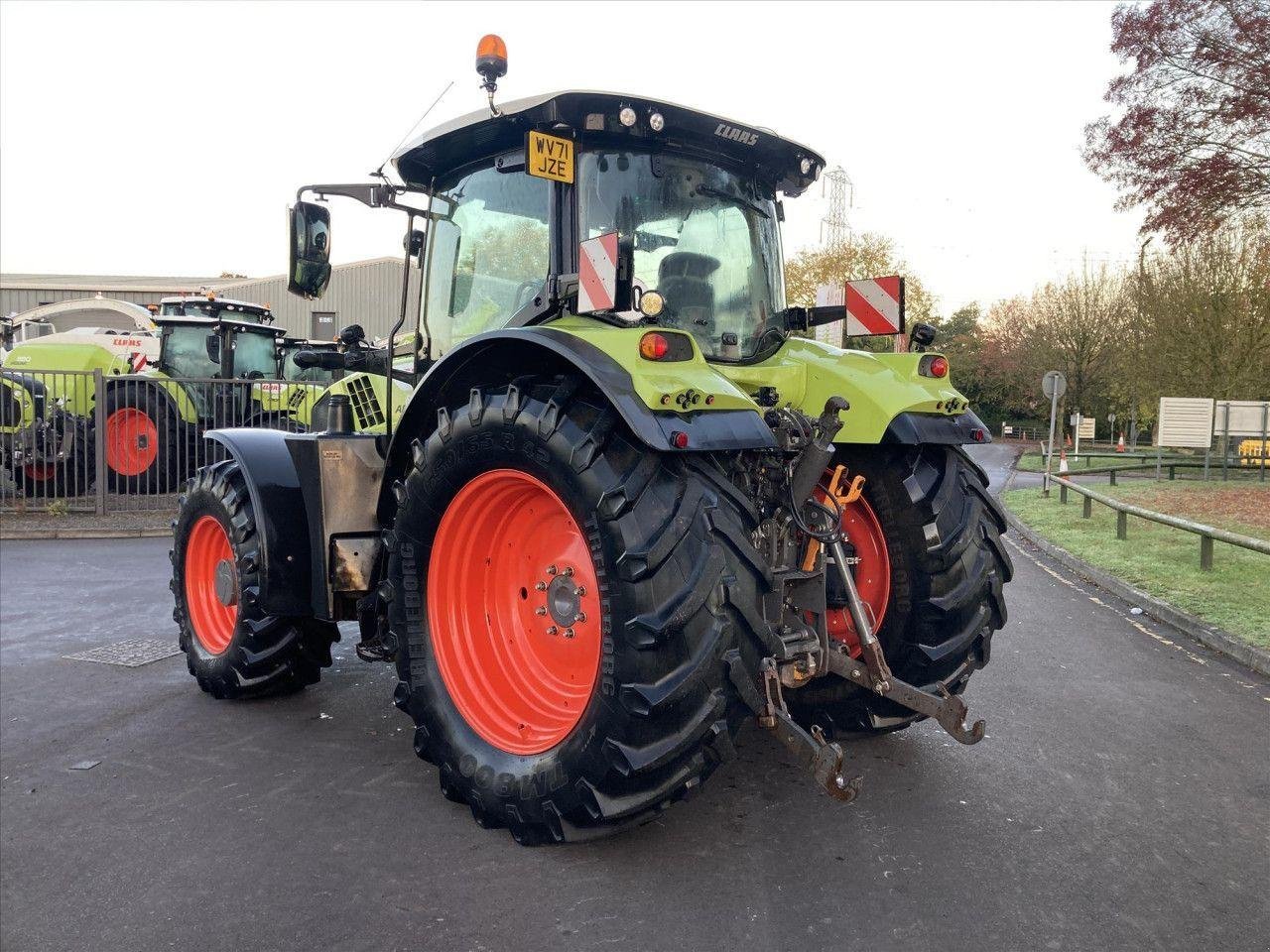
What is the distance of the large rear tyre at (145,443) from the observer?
12570 millimetres

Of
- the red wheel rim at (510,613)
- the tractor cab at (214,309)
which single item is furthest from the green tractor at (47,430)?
the red wheel rim at (510,613)

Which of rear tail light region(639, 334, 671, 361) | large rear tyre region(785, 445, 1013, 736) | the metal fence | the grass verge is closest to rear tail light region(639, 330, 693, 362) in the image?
rear tail light region(639, 334, 671, 361)

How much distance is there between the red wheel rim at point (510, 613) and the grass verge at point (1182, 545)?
5012 millimetres

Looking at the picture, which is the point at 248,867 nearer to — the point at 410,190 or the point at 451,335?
the point at 451,335

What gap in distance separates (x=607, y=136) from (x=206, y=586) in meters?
3.37

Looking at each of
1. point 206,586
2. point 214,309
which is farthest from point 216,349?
point 206,586

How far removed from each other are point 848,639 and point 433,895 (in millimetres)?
1968

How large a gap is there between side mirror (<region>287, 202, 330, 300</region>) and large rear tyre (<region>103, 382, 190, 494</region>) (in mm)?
9718

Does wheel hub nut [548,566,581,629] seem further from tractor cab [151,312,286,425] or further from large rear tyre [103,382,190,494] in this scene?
tractor cab [151,312,286,425]

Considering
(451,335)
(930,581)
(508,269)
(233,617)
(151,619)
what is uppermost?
(508,269)

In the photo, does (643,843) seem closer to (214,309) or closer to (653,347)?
(653,347)

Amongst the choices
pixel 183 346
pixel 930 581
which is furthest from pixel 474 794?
pixel 183 346

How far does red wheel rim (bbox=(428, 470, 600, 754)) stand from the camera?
3.29m

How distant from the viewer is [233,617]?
4957 millimetres
